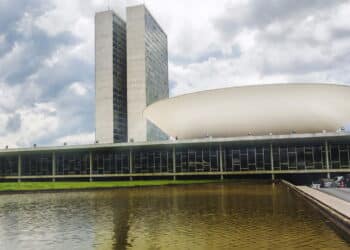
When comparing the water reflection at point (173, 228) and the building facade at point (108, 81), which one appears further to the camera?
the building facade at point (108, 81)

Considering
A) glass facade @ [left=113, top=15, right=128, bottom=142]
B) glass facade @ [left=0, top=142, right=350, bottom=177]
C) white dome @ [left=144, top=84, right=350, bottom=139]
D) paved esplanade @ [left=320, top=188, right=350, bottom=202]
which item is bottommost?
paved esplanade @ [left=320, top=188, right=350, bottom=202]

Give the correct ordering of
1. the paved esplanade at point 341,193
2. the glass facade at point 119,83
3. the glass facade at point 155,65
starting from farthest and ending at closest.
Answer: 1. the glass facade at point 155,65
2. the glass facade at point 119,83
3. the paved esplanade at point 341,193

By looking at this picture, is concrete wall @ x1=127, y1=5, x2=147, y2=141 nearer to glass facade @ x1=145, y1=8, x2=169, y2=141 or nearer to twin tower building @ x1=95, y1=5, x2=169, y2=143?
twin tower building @ x1=95, y1=5, x2=169, y2=143

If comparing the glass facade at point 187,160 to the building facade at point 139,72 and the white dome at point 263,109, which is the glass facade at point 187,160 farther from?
the building facade at point 139,72

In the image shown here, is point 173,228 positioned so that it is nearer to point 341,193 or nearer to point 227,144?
point 341,193

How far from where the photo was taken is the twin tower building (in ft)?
352

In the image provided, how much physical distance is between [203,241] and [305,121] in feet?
118

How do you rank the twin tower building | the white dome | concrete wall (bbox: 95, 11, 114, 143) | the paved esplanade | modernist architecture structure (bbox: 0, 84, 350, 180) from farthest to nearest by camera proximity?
the twin tower building, concrete wall (bbox: 95, 11, 114, 143), modernist architecture structure (bbox: 0, 84, 350, 180), the white dome, the paved esplanade

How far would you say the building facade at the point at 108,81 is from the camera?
10688 centimetres

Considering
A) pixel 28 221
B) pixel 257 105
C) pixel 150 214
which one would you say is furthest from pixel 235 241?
pixel 257 105

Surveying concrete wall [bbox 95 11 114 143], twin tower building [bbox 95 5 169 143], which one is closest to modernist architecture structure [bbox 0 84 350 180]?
concrete wall [bbox 95 11 114 143]

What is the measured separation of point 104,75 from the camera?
355ft

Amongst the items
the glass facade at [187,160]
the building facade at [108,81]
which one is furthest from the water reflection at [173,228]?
the building facade at [108,81]

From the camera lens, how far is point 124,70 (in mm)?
115250
